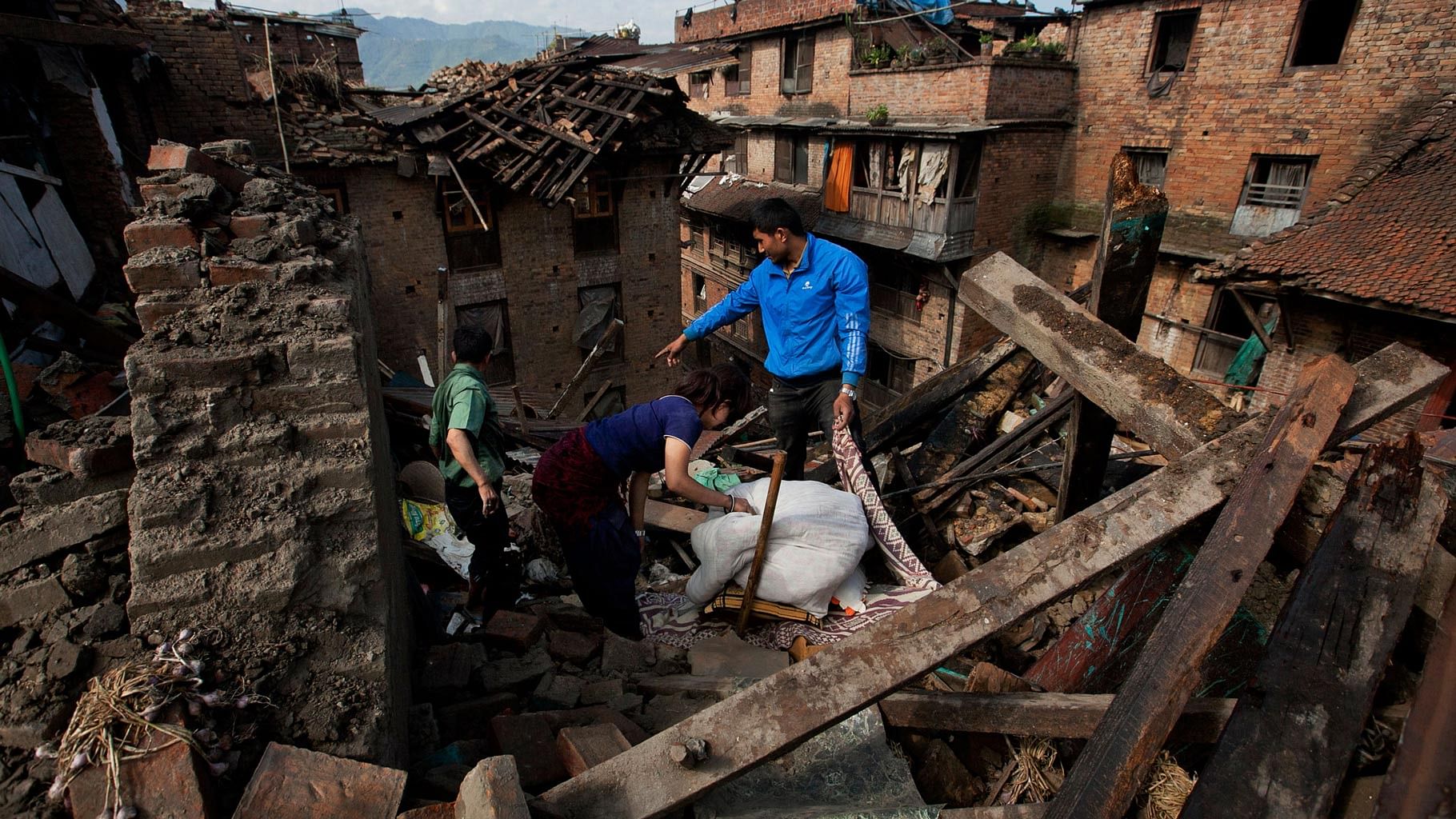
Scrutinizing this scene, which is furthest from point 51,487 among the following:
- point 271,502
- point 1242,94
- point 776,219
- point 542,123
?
point 1242,94

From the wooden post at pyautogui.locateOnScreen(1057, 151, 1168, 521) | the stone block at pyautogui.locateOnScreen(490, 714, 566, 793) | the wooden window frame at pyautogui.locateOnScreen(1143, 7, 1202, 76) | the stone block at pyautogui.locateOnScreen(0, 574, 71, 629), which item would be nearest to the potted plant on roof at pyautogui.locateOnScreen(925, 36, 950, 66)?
the wooden window frame at pyautogui.locateOnScreen(1143, 7, 1202, 76)

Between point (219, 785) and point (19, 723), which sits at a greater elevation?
point (19, 723)

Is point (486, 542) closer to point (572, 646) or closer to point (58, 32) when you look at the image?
point (572, 646)

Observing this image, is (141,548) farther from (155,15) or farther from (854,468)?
(155,15)

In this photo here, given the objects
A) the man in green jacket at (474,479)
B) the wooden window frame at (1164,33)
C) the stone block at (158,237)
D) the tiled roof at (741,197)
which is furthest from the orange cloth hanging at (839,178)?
the stone block at (158,237)

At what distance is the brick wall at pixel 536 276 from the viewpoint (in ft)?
41.1

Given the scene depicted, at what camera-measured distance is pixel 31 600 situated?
78.4 inches

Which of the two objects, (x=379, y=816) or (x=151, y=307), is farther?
(x=151, y=307)

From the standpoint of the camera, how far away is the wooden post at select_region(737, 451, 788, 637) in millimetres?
3553

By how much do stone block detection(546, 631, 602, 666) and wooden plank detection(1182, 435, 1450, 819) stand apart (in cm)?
230

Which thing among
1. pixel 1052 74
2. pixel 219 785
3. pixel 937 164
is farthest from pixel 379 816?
pixel 1052 74

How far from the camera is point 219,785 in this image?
68.2 inches

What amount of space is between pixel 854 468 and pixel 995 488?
1.17m

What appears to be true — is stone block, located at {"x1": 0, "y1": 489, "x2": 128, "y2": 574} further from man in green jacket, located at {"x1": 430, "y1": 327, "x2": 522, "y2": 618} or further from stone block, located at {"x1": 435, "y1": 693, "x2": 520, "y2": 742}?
man in green jacket, located at {"x1": 430, "y1": 327, "x2": 522, "y2": 618}
